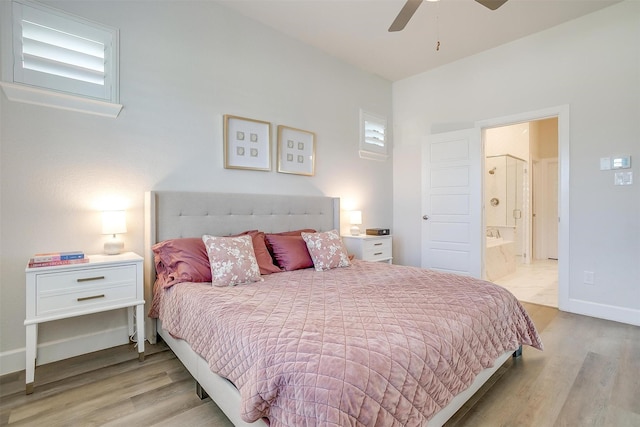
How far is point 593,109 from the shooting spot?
3.08 m

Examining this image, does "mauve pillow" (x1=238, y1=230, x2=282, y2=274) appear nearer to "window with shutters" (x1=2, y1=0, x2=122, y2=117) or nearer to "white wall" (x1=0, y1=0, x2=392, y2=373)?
"white wall" (x1=0, y1=0, x2=392, y2=373)

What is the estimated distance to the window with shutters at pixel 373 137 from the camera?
4.28 metres

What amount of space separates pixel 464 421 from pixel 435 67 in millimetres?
4186

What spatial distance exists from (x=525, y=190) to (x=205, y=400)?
6695mm

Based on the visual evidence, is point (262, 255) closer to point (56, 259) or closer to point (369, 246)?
point (56, 259)

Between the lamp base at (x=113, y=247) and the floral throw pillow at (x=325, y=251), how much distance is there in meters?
1.44

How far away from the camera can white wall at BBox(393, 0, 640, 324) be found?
2.88 m

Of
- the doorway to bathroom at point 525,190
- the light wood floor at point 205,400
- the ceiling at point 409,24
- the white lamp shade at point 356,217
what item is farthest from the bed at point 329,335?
the doorway to bathroom at point 525,190

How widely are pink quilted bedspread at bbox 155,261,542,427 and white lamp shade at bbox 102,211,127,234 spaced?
0.60m

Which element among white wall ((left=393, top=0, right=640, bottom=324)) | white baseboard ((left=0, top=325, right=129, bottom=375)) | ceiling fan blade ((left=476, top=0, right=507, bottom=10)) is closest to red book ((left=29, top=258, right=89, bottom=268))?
white baseboard ((left=0, top=325, right=129, bottom=375))

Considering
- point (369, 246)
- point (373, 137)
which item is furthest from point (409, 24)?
point (369, 246)

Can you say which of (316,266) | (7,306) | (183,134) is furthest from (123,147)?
(316,266)

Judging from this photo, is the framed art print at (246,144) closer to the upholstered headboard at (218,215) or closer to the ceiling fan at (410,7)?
the upholstered headboard at (218,215)

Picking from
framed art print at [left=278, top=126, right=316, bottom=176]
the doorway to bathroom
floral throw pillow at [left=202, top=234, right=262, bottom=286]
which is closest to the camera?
floral throw pillow at [left=202, top=234, right=262, bottom=286]
